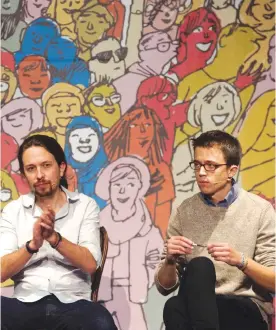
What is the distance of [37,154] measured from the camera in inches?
115

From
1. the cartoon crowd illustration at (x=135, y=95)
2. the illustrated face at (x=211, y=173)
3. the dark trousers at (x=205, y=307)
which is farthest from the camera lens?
the cartoon crowd illustration at (x=135, y=95)

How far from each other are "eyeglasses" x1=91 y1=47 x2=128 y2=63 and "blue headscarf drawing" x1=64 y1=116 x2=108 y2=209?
0.35m

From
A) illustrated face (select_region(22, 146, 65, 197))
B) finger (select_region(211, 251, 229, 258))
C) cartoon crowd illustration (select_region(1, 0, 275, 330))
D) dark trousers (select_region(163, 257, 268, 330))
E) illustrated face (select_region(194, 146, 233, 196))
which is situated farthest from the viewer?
cartoon crowd illustration (select_region(1, 0, 275, 330))

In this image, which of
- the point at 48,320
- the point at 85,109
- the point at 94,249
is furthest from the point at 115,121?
the point at 48,320

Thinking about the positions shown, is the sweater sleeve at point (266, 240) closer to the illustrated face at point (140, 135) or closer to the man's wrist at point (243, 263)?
the man's wrist at point (243, 263)

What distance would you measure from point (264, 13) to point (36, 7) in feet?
4.13

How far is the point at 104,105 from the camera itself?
11.8 ft

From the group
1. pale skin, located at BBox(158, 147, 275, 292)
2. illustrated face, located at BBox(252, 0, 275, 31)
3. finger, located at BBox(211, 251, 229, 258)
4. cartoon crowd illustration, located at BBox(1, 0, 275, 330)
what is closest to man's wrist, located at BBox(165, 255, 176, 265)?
pale skin, located at BBox(158, 147, 275, 292)

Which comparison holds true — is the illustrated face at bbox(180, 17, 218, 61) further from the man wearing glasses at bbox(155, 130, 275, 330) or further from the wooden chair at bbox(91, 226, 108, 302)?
the wooden chair at bbox(91, 226, 108, 302)

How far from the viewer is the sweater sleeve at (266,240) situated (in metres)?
2.64

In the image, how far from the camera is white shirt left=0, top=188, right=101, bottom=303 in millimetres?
2799

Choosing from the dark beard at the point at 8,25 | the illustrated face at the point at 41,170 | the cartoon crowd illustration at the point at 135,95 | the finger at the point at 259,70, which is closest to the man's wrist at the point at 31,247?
the illustrated face at the point at 41,170

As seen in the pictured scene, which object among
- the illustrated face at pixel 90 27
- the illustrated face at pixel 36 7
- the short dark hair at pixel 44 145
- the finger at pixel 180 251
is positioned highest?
the illustrated face at pixel 36 7

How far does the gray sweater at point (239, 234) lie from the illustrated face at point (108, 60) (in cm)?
109
